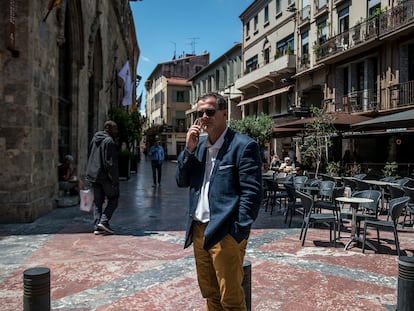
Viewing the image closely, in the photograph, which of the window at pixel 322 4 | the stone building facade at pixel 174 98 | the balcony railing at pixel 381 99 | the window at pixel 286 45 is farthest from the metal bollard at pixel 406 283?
the stone building facade at pixel 174 98

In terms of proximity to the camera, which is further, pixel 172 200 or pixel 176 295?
pixel 172 200

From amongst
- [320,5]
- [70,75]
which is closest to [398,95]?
[320,5]

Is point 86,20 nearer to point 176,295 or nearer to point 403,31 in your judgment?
point 176,295

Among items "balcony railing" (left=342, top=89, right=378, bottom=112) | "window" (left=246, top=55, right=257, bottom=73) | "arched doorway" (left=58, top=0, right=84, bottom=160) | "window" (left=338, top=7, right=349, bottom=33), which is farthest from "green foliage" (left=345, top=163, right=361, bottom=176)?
"window" (left=246, top=55, right=257, bottom=73)

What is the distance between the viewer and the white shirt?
8.84 ft

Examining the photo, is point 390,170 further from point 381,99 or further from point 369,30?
point 369,30

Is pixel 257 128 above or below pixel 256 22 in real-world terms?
below

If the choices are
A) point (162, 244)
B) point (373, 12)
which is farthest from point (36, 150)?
point (373, 12)

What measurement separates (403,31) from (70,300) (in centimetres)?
1782

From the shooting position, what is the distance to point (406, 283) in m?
3.13

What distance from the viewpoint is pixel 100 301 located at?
379 cm

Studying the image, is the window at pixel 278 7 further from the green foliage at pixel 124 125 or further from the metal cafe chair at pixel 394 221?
the metal cafe chair at pixel 394 221

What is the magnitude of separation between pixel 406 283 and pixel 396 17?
1742 cm

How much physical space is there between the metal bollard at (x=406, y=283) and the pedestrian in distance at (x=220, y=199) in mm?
1456
